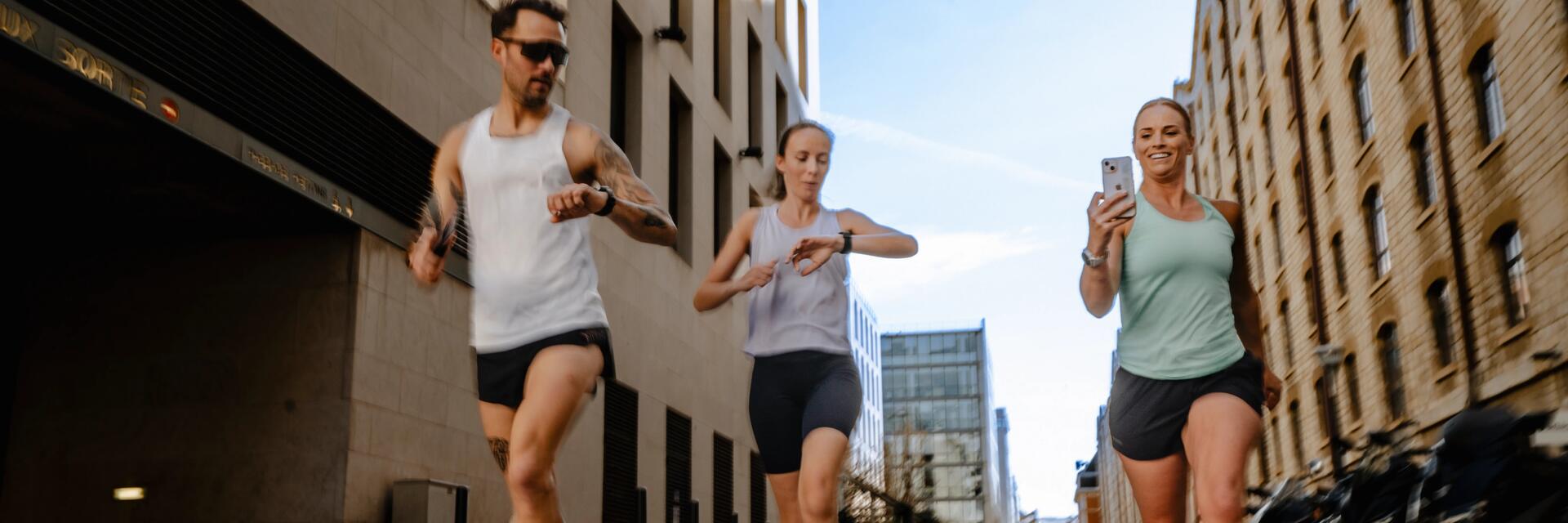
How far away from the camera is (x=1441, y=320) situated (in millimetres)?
27203

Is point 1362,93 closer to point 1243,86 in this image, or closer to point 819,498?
point 1243,86

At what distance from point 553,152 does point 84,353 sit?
1005 centimetres

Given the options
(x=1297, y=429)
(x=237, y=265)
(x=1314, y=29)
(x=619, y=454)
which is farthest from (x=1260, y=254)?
(x=237, y=265)

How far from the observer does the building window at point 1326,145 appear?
3447 cm

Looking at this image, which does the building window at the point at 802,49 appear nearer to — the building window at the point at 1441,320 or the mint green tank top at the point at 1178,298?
the building window at the point at 1441,320

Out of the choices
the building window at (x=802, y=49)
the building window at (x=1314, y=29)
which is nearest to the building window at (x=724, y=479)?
the building window at (x=802, y=49)

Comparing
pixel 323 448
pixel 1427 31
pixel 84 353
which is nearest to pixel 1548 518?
pixel 323 448

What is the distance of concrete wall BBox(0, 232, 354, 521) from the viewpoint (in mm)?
13000

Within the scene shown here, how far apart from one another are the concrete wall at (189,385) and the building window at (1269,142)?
30.6 metres

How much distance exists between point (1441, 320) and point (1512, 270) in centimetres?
353

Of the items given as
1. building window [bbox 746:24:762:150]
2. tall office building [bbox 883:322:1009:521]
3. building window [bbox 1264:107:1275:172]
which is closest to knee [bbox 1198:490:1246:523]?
building window [bbox 746:24:762:150]

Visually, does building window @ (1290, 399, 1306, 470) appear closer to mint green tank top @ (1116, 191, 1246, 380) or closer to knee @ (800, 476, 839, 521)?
mint green tank top @ (1116, 191, 1246, 380)

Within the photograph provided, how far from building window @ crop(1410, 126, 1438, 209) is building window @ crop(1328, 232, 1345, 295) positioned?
238 inches

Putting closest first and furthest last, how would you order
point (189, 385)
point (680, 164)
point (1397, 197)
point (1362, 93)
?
1. point (189, 385)
2. point (680, 164)
3. point (1397, 197)
4. point (1362, 93)
